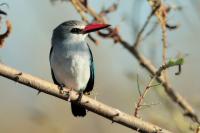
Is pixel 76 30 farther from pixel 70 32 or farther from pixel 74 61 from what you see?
pixel 74 61

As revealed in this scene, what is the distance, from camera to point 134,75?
5418mm

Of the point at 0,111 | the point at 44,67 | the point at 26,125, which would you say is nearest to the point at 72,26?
the point at 44,67

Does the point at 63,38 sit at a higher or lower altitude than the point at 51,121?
higher

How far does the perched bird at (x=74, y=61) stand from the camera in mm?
6051

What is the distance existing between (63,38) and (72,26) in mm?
142

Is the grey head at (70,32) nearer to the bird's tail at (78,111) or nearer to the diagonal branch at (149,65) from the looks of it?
the bird's tail at (78,111)

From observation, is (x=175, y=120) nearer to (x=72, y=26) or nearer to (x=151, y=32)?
(x=151, y=32)

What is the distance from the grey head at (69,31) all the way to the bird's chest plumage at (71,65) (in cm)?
14

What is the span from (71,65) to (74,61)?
44 mm

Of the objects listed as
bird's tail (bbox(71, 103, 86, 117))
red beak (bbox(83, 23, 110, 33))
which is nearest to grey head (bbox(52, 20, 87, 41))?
bird's tail (bbox(71, 103, 86, 117))

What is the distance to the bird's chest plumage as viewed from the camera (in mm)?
6039

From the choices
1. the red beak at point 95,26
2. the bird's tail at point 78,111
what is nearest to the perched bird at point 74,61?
the bird's tail at point 78,111

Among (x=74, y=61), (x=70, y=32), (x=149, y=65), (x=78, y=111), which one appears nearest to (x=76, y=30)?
(x=70, y=32)

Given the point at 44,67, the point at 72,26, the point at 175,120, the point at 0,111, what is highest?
the point at 72,26
